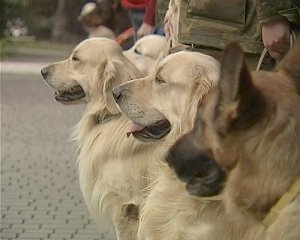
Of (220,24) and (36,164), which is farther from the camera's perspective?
(36,164)

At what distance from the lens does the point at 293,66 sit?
10.2 feet

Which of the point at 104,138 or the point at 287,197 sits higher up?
the point at 287,197

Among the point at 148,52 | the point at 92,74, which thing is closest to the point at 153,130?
the point at 92,74

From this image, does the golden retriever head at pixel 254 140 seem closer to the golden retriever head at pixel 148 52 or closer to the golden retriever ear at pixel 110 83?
the golden retriever ear at pixel 110 83

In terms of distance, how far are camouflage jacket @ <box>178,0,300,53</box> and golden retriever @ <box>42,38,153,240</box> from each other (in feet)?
2.54

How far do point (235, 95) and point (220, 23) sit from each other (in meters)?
1.83

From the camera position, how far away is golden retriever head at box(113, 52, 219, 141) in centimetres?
419

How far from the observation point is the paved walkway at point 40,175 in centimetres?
612

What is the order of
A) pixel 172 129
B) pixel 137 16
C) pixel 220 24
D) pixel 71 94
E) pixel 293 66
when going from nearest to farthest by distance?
pixel 293 66 → pixel 172 129 → pixel 220 24 → pixel 71 94 → pixel 137 16

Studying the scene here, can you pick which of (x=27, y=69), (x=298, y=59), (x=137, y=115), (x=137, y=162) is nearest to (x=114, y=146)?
(x=137, y=162)

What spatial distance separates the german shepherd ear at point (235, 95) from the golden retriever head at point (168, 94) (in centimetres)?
131

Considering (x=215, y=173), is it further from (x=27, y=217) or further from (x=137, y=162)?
(x=27, y=217)

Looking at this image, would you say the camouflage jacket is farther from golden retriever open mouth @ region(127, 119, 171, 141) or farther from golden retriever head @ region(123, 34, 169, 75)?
golden retriever head @ region(123, 34, 169, 75)

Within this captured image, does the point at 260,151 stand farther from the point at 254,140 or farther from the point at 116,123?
the point at 116,123
